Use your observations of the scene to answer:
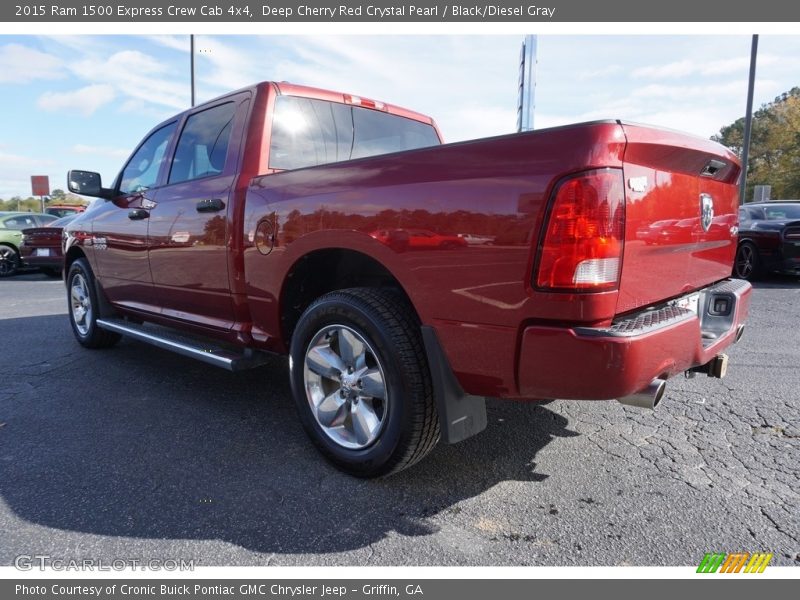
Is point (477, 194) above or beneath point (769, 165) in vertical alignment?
beneath

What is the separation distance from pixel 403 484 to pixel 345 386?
53cm

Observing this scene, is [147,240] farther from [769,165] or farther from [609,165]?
[769,165]

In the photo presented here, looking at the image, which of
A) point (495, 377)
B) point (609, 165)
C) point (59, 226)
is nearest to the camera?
point (609, 165)

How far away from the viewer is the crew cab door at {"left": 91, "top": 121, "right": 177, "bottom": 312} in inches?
157

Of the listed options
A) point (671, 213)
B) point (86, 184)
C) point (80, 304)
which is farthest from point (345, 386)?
point (80, 304)

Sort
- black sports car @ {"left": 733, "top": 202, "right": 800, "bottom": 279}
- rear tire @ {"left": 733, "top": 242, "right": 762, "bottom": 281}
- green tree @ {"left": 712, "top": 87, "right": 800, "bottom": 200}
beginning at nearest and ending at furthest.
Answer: black sports car @ {"left": 733, "top": 202, "right": 800, "bottom": 279} → rear tire @ {"left": 733, "top": 242, "right": 762, "bottom": 281} → green tree @ {"left": 712, "top": 87, "right": 800, "bottom": 200}

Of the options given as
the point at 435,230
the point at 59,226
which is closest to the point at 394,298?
the point at 435,230

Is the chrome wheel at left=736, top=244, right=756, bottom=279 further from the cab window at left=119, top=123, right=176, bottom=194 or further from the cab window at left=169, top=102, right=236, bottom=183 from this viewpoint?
the cab window at left=119, top=123, right=176, bottom=194

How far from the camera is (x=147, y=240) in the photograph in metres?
3.87

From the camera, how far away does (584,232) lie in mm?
1770

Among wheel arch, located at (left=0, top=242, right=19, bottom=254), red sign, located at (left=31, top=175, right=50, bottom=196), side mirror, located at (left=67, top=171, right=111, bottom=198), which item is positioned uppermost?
red sign, located at (left=31, top=175, right=50, bottom=196)

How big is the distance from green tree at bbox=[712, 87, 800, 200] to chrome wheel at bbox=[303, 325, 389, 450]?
36623 millimetres

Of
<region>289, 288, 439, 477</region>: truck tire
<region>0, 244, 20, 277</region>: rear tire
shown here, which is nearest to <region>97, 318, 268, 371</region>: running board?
<region>289, 288, 439, 477</region>: truck tire

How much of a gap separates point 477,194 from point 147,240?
287 centimetres
